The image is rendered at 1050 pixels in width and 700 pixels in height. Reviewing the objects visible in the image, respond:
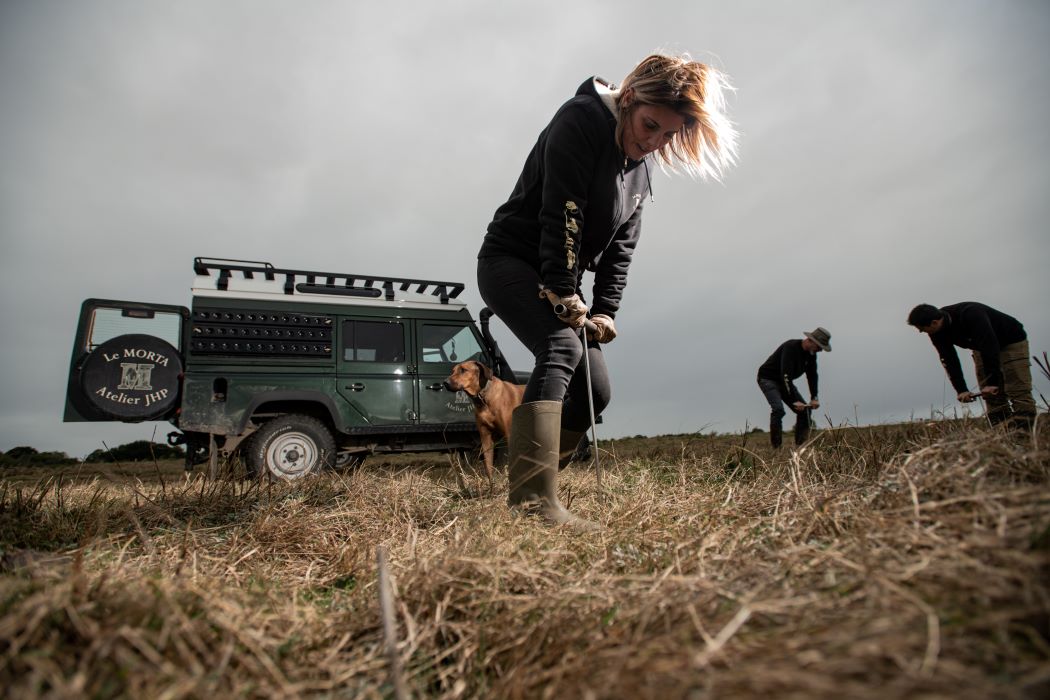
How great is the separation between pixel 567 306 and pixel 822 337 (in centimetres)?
741

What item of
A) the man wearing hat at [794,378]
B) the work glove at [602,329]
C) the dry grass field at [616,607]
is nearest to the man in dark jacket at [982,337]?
the man wearing hat at [794,378]

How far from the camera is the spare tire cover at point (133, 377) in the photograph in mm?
5820

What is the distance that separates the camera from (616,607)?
1031 mm

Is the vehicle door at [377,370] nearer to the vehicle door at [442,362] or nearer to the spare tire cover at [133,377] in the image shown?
the vehicle door at [442,362]

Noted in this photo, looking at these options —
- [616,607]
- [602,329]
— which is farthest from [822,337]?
[616,607]

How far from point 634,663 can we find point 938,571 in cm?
45

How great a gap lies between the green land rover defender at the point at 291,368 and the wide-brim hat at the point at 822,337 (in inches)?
179

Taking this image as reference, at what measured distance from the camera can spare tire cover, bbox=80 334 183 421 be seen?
582cm

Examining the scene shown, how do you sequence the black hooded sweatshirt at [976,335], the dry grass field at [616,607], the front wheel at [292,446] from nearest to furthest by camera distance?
the dry grass field at [616,607]
the black hooded sweatshirt at [976,335]
the front wheel at [292,446]

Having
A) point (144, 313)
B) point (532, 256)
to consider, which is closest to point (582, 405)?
point (532, 256)

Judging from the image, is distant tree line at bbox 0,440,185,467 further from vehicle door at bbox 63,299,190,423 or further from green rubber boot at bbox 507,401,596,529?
green rubber boot at bbox 507,401,596,529

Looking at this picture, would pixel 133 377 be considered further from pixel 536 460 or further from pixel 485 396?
pixel 536 460

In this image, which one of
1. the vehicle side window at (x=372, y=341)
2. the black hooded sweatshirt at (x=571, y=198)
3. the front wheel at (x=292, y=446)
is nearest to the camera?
the black hooded sweatshirt at (x=571, y=198)

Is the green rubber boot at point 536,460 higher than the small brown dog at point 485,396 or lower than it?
lower
